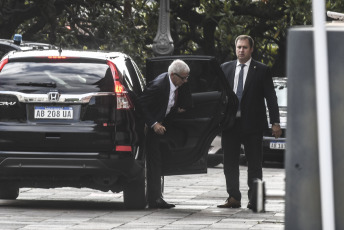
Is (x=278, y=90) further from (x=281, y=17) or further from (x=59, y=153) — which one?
(x=59, y=153)

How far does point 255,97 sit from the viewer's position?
1076 cm

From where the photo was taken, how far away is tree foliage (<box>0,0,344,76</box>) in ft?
76.4

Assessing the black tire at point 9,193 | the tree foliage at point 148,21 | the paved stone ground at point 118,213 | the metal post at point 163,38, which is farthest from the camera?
the tree foliage at point 148,21

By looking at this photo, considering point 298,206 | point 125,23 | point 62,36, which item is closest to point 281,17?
point 125,23

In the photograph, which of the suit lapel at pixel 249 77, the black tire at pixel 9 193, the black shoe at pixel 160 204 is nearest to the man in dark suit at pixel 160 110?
the black shoe at pixel 160 204

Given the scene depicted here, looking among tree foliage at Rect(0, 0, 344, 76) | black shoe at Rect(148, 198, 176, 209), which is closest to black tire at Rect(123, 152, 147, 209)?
black shoe at Rect(148, 198, 176, 209)

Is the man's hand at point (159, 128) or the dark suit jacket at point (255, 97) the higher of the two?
the dark suit jacket at point (255, 97)

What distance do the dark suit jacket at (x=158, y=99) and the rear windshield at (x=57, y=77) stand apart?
0.42 meters

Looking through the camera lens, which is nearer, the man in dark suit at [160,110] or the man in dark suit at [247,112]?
the man in dark suit at [160,110]

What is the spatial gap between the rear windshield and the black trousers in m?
1.40

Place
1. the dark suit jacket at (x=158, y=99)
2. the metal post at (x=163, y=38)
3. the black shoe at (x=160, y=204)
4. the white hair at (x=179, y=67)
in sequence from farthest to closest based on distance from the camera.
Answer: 1. the metal post at (x=163, y=38)
2. the black shoe at (x=160, y=204)
3. the dark suit jacket at (x=158, y=99)
4. the white hair at (x=179, y=67)

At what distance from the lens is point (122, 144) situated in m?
10.1

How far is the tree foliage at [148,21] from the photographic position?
23.3 m

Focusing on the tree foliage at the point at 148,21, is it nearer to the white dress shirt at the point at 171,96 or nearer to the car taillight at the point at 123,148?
the white dress shirt at the point at 171,96
